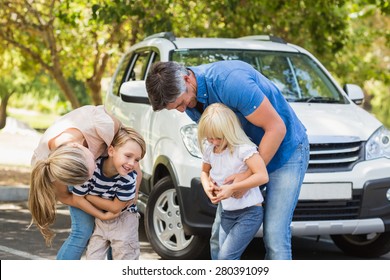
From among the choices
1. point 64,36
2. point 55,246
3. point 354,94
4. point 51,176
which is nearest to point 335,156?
point 354,94

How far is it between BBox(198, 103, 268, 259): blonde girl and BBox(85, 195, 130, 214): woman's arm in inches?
21.3

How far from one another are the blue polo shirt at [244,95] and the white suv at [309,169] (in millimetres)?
2082

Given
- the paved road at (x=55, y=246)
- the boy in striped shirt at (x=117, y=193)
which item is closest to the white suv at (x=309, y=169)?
the paved road at (x=55, y=246)

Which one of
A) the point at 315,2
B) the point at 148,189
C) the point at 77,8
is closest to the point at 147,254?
the point at 148,189

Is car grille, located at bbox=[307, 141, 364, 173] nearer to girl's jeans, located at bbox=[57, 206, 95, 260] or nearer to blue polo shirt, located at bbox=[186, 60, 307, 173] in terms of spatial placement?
blue polo shirt, located at bbox=[186, 60, 307, 173]

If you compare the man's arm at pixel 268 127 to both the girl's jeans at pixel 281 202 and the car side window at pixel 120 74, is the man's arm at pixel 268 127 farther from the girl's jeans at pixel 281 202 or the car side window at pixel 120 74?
the car side window at pixel 120 74

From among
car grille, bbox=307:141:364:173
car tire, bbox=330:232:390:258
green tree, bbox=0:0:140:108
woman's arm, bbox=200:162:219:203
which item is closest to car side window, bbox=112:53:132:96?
car tire, bbox=330:232:390:258

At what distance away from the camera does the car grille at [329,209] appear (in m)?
7.20

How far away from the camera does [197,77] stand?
4953 mm

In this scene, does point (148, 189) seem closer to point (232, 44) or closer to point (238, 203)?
point (232, 44)

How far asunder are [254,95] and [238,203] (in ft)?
2.00

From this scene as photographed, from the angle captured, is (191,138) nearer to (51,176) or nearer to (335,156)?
(335,156)


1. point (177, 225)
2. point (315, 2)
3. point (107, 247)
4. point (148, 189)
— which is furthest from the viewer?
point (315, 2)

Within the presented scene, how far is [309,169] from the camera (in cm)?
734
